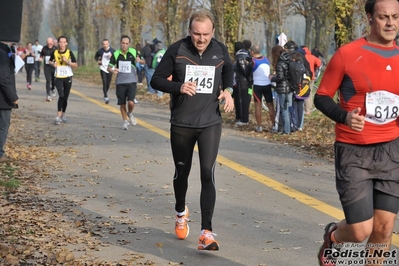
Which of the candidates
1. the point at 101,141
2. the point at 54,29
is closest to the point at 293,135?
the point at 101,141

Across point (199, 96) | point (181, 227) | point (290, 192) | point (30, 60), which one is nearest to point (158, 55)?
point (30, 60)

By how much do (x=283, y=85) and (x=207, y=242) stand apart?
33.0ft

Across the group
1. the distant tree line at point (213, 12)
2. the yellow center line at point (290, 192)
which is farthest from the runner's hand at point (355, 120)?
the distant tree line at point (213, 12)

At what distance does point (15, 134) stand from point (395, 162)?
1261cm

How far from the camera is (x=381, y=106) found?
5285 millimetres

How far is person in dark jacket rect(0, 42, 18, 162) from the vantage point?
12.3 meters

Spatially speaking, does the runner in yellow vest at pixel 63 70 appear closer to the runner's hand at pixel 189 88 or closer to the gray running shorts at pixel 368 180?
the runner's hand at pixel 189 88

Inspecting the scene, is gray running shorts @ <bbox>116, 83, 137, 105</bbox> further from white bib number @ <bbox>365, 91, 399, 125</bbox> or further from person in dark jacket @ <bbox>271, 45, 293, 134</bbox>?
white bib number @ <bbox>365, 91, 399, 125</bbox>

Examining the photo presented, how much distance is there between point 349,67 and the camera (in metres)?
5.37

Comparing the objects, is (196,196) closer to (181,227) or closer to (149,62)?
(181,227)

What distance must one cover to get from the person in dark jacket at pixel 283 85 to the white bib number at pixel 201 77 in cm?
953

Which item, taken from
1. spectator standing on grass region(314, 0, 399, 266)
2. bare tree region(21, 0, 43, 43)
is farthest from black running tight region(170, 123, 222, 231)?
bare tree region(21, 0, 43, 43)

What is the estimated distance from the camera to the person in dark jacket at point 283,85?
16.7 m

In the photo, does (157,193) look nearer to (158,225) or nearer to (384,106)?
(158,225)
